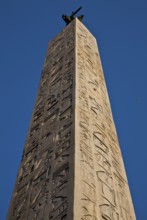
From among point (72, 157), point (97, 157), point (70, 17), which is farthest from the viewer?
point (70, 17)

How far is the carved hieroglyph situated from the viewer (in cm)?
314

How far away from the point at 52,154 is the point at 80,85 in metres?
1.32

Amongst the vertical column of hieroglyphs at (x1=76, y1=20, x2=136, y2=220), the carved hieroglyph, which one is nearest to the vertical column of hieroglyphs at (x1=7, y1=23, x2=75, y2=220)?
the carved hieroglyph

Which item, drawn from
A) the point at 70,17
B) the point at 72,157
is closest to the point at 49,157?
the point at 72,157

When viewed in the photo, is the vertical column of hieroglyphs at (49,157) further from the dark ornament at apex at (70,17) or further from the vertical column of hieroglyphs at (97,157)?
the dark ornament at apex at (70,17)

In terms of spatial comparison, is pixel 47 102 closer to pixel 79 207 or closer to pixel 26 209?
pixel 26 209

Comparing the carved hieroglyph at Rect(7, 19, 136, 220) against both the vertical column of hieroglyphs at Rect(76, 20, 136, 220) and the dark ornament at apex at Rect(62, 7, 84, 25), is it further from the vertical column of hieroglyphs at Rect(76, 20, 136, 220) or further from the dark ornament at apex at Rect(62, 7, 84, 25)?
the dark ornament at apex at Rect(62, 7, 84, 25)

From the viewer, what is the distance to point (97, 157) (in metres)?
3.78

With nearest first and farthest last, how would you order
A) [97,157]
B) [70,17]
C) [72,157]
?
[72,157], [97,157], [70,17]

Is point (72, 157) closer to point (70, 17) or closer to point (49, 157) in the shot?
point (49, 157)

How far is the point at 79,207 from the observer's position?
2.91 metres

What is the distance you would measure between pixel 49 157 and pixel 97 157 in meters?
0.47

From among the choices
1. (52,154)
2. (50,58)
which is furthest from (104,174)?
(50,58)

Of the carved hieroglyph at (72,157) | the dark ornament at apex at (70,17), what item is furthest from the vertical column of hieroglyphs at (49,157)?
the dark ornament at apex at (70,17)
